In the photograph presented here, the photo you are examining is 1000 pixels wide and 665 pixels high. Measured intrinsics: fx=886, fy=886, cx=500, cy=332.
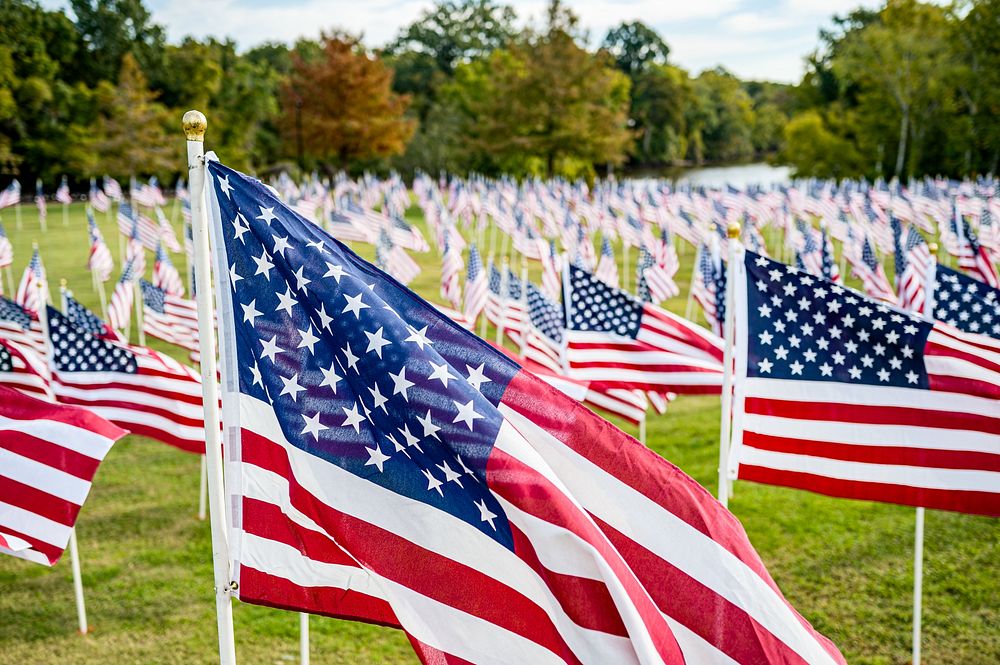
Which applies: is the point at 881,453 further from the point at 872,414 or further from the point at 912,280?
the point at 912,280

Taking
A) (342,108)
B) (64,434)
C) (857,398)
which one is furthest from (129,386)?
(342,108)

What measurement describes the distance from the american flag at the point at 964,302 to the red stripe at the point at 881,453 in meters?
2.77

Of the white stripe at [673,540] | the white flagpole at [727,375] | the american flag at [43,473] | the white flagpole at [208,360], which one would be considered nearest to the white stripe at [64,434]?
the american flag at [43,473]

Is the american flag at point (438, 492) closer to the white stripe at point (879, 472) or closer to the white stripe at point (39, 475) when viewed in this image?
the white stripe at point (879, 472)

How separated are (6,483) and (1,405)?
47 centimetres

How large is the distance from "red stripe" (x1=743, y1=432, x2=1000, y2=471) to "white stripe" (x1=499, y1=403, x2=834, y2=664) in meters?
2.03

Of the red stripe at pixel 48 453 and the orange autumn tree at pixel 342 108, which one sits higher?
the orange autumn tree at pixel 342 108

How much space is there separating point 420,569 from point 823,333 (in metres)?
3.01

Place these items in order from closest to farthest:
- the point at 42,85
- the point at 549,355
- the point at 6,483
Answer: the point at 6,483, the point at 549,355, the point at 42,85

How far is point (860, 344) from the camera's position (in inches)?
204

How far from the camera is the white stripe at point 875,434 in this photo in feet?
16.3

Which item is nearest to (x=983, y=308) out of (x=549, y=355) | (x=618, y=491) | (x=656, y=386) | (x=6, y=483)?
(x=656, y=386)

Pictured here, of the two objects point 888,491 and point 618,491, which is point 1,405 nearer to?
point 618,491

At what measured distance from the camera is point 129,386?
708 cm
